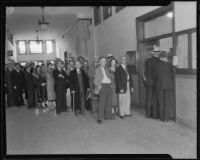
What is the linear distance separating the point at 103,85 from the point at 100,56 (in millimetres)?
347

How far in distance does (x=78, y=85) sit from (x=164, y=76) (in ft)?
3.35

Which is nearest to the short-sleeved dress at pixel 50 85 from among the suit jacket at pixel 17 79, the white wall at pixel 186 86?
the suit jacket at pixel 17 79

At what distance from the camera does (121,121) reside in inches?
119

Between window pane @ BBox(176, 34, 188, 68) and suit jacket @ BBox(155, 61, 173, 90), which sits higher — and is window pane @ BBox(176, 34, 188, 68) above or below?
above

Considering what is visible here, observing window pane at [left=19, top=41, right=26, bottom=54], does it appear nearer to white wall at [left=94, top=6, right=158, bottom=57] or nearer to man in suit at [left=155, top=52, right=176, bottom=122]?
white wall at [left=94, top=6, right=158, bottom=57]

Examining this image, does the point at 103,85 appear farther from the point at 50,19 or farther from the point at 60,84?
the point at 50,19

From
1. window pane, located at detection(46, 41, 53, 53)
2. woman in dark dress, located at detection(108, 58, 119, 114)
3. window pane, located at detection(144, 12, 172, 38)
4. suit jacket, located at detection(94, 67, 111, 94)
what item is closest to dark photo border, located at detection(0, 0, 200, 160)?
window pane, located at detection(144, 12, 172, 38)

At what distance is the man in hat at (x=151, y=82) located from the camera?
2988 millimetres

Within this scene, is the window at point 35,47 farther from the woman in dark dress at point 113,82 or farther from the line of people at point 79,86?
the woman in dark dress at point 113,82

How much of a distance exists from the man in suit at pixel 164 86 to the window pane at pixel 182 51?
0.12 m

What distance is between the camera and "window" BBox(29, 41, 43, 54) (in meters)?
2.94

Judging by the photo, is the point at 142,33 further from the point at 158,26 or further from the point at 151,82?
the point at 151,82

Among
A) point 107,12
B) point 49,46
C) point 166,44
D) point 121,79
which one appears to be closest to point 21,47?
point 49,46

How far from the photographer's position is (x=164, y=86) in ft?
9.86
